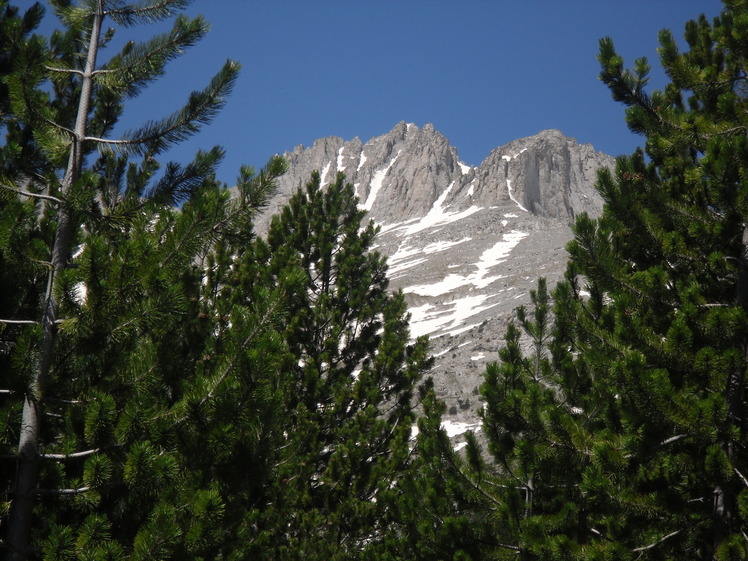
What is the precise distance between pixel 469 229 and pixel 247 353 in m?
126

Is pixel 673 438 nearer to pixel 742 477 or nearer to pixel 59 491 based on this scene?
pixel 742 477

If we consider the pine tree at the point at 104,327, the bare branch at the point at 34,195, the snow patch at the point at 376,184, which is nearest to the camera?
the pine tree at the point at 104,327

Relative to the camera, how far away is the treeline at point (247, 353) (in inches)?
167

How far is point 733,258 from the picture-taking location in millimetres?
6512

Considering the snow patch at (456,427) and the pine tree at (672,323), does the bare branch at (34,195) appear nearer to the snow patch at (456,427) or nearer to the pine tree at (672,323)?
the pine tree at (672,323)

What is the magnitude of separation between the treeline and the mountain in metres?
2.31

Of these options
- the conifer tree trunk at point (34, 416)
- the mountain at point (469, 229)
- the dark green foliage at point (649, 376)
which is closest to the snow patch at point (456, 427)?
the mountain at point (469, 229)

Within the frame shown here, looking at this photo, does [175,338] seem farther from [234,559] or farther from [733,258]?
[733,258]

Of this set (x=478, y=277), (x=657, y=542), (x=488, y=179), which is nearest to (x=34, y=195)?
(x=657, y=542)

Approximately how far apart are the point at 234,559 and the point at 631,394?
153 inches

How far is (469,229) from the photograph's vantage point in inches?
5049

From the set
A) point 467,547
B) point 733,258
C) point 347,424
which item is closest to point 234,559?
point 467,547

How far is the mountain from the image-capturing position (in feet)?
184

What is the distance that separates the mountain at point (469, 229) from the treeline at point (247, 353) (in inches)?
91.0
